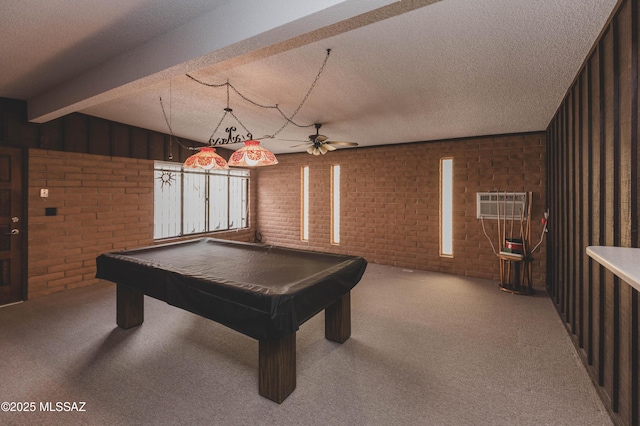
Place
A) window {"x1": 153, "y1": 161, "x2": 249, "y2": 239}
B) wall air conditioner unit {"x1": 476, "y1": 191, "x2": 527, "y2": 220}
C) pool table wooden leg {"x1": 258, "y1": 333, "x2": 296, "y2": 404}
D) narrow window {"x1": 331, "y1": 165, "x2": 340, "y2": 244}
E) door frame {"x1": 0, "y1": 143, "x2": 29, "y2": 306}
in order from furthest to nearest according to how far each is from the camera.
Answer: narrow window {"x1": 331, "y1": 165, "x2": 340, "y2": 244} < window {"x1": 153, "y1": 161, "x2": 249, "y2": 239} < wall air conditioner unit {"x1": 476, "y1": 191, "x2": 527, "y2": 220} < door frame {"x1": 0, "y1": 143, "x2": 29, "y2": 306} < pool table wooden leg {"x1": 258, "y1": 333, "x2": 296, "y2": 404}

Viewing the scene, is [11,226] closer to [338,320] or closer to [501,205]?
[338,320]

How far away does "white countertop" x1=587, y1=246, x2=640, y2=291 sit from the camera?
2.80ft

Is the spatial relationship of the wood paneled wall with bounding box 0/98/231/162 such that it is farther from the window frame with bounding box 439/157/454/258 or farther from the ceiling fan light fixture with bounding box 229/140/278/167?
the window frame with bounding box 439/157/454/258

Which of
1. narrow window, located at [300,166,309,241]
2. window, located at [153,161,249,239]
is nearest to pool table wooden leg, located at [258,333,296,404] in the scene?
window, located at [153,161,249,239]

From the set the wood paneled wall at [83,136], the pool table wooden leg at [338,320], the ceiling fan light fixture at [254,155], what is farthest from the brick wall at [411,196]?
the ceiling fan light fixture at [254,155]

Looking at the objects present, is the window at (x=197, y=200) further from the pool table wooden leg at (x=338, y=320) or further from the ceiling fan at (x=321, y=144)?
the pool table wooden leg at (x=338, y=320)

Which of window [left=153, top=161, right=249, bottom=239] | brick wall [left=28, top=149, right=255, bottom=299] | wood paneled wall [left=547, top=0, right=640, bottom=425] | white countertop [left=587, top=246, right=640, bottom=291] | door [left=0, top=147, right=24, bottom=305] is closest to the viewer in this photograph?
white countertop [left=587, top=246, right=640, bottom=291]

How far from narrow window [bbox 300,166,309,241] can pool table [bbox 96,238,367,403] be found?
3.42m

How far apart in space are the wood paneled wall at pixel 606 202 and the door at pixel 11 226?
612 centimetres

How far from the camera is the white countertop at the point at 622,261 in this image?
85 centimetres

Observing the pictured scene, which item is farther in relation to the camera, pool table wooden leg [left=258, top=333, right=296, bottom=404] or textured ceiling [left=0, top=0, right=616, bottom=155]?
pool table wooden leg [left=258, top=333, right=296, bottom=404]

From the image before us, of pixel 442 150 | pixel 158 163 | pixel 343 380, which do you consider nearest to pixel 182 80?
pixel 158 163

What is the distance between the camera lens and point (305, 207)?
6957mm

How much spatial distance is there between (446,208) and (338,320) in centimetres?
348
